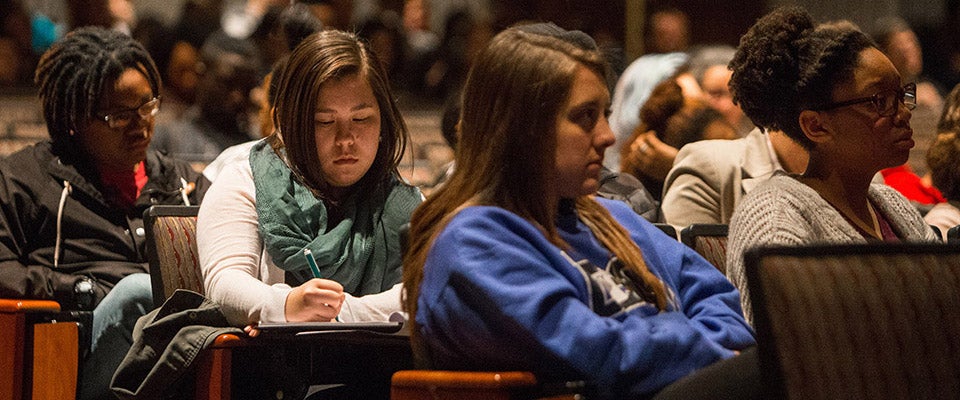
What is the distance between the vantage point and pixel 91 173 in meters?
3.88

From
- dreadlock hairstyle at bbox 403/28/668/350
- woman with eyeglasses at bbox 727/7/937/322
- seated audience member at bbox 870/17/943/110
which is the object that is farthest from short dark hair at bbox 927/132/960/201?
seated audience member at bbox 870/17/943/110

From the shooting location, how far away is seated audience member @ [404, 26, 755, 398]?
2113mm

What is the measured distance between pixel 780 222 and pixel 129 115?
1.99 meters

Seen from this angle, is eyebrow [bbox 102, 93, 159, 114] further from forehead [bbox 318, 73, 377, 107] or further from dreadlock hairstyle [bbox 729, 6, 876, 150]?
dreadlock hairstyle [bbox 729, 6, 876, 150]

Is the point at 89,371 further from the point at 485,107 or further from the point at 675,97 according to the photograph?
the point at 675,97

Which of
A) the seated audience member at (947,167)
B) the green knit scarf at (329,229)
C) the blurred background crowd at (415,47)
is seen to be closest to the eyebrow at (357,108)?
the green knit scarf at (329,229)

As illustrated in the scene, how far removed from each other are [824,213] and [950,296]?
2.45 feet

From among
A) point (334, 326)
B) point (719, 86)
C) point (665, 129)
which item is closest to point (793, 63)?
point (334, 326)

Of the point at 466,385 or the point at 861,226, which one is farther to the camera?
the point at 861,226

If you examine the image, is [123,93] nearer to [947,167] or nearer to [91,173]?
[91,173]

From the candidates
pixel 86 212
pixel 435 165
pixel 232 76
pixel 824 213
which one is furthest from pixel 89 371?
Answer: pixel 435 165

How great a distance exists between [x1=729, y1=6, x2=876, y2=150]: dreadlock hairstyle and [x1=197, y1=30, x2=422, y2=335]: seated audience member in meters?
0.85

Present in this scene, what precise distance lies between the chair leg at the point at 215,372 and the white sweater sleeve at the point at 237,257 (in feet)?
0.36

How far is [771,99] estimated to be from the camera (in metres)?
2.94
